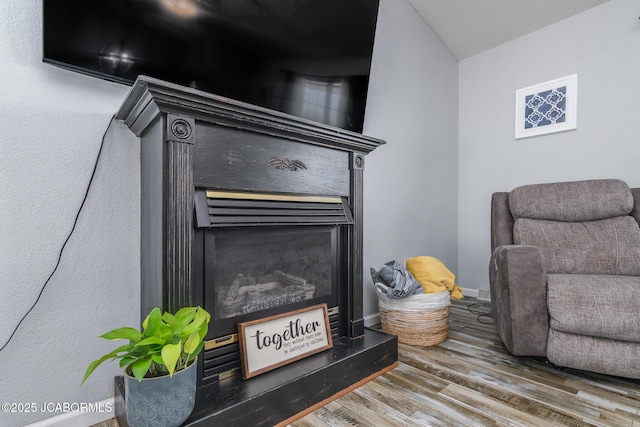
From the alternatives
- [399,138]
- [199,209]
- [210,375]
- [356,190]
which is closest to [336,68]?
[356,190]

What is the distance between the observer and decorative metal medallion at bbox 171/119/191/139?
107cm

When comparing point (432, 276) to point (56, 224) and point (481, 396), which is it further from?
point (56, 224)

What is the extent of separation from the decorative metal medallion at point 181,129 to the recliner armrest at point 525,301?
1529 millimetres

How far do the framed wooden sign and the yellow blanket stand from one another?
73 centimetres

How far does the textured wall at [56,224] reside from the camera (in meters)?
1.04

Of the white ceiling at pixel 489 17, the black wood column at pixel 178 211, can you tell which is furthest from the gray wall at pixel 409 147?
the black wood column at pixel 178 211

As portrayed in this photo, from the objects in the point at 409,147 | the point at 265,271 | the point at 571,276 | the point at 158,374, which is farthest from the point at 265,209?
the point at 409,147

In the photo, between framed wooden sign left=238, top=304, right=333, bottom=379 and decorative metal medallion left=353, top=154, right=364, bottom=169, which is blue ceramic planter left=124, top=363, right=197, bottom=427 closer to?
framed wooden sign left=238, top=304, right=333, bottom=379

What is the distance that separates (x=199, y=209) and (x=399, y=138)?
1.83m

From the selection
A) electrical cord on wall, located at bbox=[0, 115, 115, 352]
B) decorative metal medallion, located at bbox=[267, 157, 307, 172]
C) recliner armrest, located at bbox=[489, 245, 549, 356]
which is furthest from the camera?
recliner armrest, located at bbox=[489, 245, 549, 356]

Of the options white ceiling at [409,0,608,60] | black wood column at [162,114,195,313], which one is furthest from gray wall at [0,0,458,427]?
white ceiling at [409,0,608,60]

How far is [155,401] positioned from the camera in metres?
0.91

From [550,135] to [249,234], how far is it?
267 cm

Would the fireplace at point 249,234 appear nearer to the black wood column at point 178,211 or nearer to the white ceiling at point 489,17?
the black wood column at point 178,211
